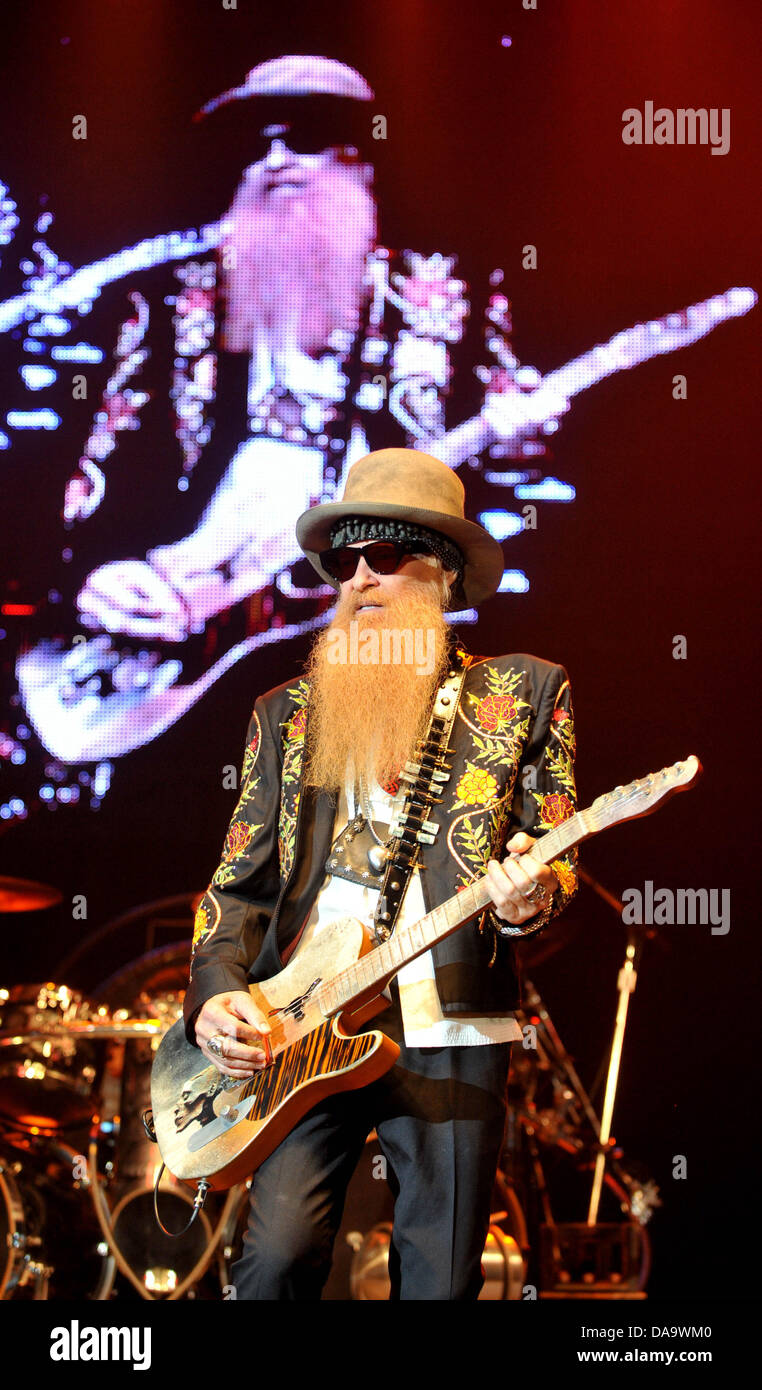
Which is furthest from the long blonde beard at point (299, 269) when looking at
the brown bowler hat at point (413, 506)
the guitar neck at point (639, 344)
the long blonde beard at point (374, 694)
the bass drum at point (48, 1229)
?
the bass drum at point (48, 1229)

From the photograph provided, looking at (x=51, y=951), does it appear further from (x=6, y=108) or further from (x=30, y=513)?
(x=6, y=108)

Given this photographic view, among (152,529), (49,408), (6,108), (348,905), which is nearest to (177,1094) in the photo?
(348,905)

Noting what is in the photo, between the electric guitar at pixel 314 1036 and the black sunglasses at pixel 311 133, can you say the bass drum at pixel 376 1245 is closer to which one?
the electric guitar at pixel 314 1036

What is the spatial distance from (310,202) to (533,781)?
3428mm

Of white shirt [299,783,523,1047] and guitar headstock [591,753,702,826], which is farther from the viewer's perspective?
white shirt [299,783,523,1047]

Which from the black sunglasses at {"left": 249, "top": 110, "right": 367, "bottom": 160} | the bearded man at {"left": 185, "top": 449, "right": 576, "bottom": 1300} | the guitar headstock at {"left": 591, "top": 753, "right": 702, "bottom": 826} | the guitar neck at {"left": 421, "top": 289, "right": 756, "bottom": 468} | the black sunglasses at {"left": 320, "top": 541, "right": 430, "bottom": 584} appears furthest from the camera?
the black sunglasses at {"left": 249, "top": 110, "right": 367, "bottom": 160}

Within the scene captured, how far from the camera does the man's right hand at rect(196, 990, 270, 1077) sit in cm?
279

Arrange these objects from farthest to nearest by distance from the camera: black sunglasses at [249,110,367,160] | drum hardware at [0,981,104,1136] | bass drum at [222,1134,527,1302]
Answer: black sunglasses at [249,110,367,160] → drum hardware at [0,981,104,1136] → bass drum at [222,1134,527,1302]

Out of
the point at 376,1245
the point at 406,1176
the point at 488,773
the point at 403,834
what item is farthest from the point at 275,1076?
the point at 376,1245

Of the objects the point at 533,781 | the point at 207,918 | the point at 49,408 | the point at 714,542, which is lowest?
the point at 207,918

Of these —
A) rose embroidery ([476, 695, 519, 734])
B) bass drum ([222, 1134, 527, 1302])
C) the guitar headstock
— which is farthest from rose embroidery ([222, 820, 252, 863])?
bass drum ([222, 1134, 527, 1302])

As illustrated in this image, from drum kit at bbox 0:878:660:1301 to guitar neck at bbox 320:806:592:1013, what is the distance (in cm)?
210

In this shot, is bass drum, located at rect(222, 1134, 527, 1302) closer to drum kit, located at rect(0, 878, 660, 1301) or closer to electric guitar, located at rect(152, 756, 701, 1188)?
drum kit, located at rect(0, 878, 660, 1301)

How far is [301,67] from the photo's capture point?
5.55 metres
